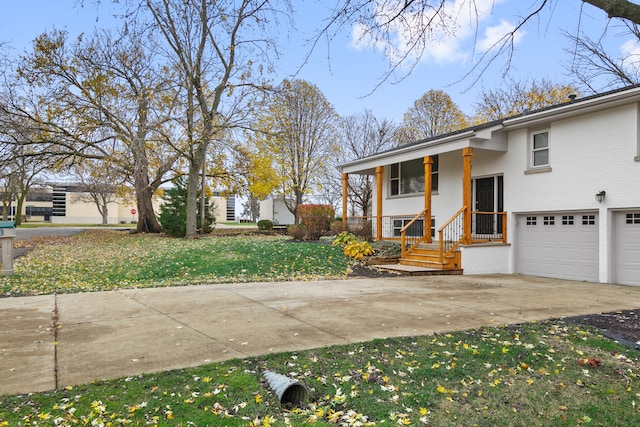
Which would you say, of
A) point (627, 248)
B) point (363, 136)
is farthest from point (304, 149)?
point (627, 248)

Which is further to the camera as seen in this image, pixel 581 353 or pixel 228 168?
pixel 228 168

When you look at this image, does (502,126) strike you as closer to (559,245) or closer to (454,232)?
(454,232)

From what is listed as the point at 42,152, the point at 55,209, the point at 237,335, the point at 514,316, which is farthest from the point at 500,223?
the point at 55,209

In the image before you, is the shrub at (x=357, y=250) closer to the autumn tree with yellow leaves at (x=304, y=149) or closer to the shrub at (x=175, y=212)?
the shrub at (x=175, y=212)

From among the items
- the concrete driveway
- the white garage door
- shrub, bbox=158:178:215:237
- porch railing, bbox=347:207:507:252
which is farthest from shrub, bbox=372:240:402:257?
shrub, bbox=158:178:215:237

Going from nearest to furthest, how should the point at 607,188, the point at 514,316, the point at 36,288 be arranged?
the point at 514,316, the point at 36,288, the point at 607,188

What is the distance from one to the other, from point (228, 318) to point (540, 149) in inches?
409

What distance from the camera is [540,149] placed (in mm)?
12406

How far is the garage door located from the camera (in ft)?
36.6

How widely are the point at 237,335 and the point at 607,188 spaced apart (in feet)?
32.4

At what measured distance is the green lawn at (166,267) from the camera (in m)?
9.59

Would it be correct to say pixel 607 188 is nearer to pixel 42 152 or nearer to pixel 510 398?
pixel 510 398

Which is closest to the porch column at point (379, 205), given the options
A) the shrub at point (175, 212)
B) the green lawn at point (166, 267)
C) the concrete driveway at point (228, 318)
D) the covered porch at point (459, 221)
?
the covered porch at point (459, 221)

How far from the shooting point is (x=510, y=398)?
360 cm
